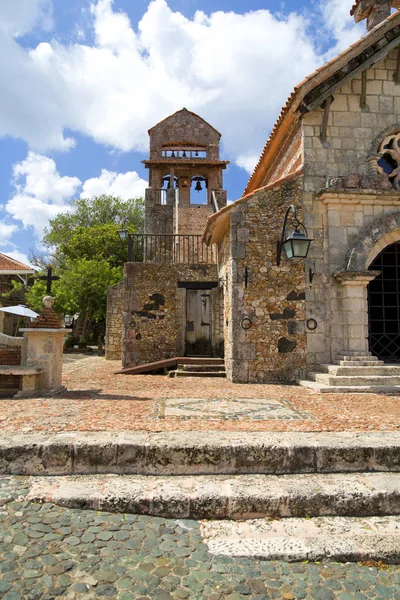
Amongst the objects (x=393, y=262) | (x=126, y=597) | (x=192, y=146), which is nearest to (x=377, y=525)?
(x=126, y=597)

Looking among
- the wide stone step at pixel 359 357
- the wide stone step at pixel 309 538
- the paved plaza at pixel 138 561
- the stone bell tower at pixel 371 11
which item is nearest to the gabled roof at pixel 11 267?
the stone bell tower at pixel 371 11

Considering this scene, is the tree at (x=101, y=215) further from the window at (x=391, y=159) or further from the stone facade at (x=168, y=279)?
the window at (x=391, y=159)

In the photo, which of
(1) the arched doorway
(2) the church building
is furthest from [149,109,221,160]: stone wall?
(1) the arched doorway

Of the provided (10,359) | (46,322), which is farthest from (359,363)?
(10,359)

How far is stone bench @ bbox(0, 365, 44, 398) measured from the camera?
6320mm

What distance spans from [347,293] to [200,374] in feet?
12.4

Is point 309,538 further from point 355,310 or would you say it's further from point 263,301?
point 355,310

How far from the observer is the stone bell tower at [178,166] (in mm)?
19266

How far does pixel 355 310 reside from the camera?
26.8ft

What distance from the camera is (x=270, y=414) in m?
5.08

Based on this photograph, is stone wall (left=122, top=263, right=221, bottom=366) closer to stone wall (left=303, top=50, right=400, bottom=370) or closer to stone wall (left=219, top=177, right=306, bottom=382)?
stone wall (left=219, top=177, right=306, bottom=382)

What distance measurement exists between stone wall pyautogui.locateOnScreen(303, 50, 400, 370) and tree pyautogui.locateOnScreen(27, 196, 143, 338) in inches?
561

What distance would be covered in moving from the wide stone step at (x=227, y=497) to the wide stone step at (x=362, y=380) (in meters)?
4.11

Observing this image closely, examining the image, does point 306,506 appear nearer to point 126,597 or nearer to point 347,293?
point 126,597
